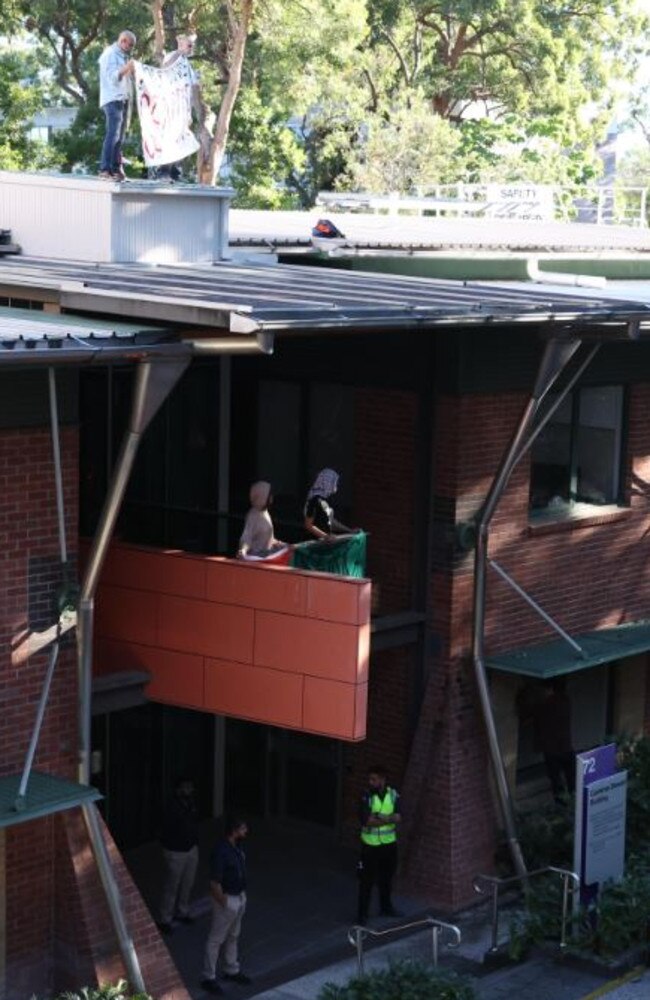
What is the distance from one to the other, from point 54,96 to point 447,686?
1746 inches

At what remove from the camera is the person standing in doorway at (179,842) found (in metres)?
16.9

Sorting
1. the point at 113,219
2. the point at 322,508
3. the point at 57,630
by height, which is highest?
the point at 113,219

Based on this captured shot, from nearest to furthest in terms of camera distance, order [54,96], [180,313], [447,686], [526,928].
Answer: [180,313], [526,928], [447,686], [54,96]

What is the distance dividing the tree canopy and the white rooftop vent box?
2587cm

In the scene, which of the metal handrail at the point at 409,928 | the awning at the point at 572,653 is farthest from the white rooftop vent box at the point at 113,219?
the metal handrail at the point at 409,928

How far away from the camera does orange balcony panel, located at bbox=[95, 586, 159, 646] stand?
1678 cm

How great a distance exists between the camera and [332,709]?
15.7 metres

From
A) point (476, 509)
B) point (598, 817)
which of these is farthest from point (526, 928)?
point (476, 509)

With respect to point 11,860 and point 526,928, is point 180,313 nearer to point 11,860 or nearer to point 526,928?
point 11,860

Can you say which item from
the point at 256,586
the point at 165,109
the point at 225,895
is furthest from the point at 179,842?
the point at 165,109

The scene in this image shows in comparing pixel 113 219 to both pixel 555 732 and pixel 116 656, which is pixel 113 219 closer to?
pixel 116 656

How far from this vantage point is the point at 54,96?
59469 mm

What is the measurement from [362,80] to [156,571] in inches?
2044

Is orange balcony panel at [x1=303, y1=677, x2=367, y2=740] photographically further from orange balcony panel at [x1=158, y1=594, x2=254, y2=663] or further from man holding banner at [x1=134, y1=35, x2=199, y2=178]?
man holding banner at [x1=134, y1=35, x2=199, y2=178]
